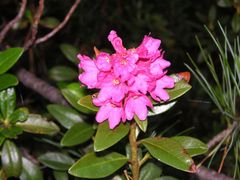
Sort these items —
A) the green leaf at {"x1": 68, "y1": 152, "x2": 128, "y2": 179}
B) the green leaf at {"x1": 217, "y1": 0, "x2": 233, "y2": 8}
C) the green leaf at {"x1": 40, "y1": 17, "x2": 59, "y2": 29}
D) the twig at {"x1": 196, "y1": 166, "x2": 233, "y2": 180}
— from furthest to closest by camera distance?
1. the green leaf at {"x1": 40, "y1": 17, "x2": 59, "y2": 29}
2. the green leaf at {"x1": 217, "y1": 0, "x2": 233, "y2": 8}
3. the twig at {"x1": 196, "y1": 166, "x2": 233, "y2": 180}
4. the green leaf at {"x1": 68, "y1": 152, "x2": 128, "y2": 179}

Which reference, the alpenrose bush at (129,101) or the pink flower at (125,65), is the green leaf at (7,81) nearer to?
the alpenrose bush at (129,101)

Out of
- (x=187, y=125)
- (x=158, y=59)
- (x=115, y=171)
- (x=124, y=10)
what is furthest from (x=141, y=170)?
(x=124, y=10)

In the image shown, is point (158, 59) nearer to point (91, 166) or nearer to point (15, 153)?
point (91, 166)

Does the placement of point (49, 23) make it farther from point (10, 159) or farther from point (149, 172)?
point (149, 172)

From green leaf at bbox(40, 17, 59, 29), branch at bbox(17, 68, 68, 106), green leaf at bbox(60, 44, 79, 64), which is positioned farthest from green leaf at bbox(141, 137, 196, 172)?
green leaf at bbox(40, 17, 59, 29)

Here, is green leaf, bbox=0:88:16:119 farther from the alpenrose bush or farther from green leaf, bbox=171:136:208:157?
green leaf, bbox=171:136:208:157
